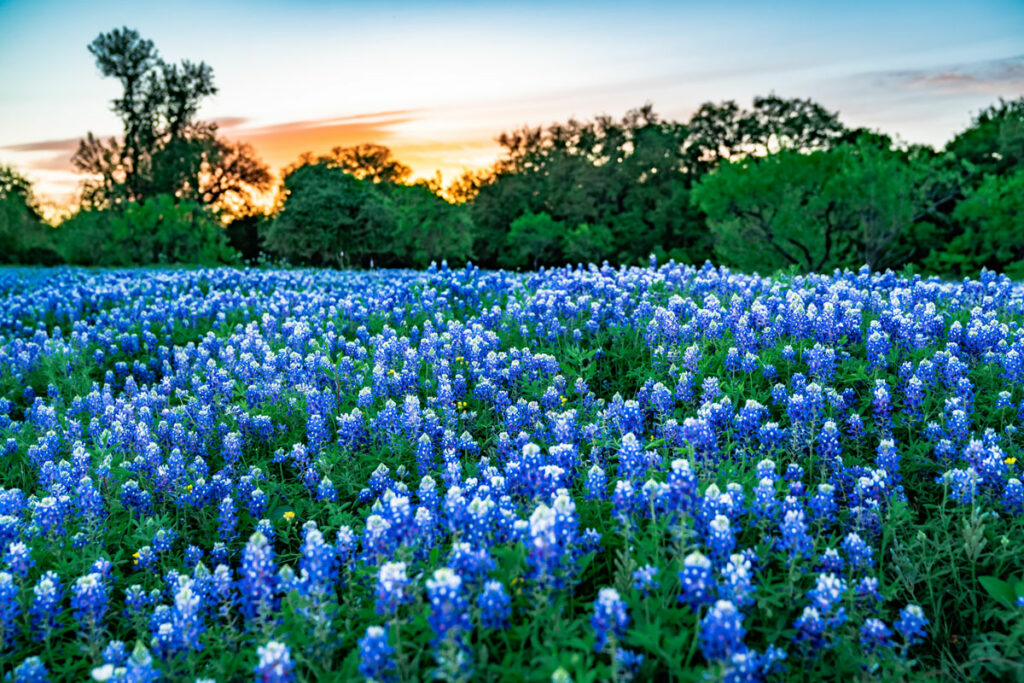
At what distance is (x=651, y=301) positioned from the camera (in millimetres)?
8562

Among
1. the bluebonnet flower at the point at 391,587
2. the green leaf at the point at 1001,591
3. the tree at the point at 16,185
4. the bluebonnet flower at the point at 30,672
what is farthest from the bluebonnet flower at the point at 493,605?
the tree at the point at 16,185

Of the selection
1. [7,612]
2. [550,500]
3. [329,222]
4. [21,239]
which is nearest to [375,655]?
[550,500]

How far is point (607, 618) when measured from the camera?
99.3 inches

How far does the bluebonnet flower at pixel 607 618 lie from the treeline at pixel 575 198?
32.5 metres

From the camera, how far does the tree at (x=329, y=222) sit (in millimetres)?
38562

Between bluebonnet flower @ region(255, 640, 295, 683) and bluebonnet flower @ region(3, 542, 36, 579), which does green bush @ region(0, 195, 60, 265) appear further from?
bluebonnet flower @ region(255, 640, 295, 683)

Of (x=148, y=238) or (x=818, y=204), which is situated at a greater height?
(x=148, y=238)

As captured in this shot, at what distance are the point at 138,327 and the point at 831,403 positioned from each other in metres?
9.88


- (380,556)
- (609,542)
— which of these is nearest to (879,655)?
(609,542)

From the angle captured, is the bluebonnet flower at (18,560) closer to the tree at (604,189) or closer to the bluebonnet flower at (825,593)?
the bluebonnet flower at (825,593)

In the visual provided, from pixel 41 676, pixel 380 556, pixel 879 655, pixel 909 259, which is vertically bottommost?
pixel 909 259

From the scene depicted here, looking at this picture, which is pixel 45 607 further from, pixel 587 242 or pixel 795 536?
pixel 587 242

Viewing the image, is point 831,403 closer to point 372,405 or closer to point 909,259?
point 372,405

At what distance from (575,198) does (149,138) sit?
36.6 meters
